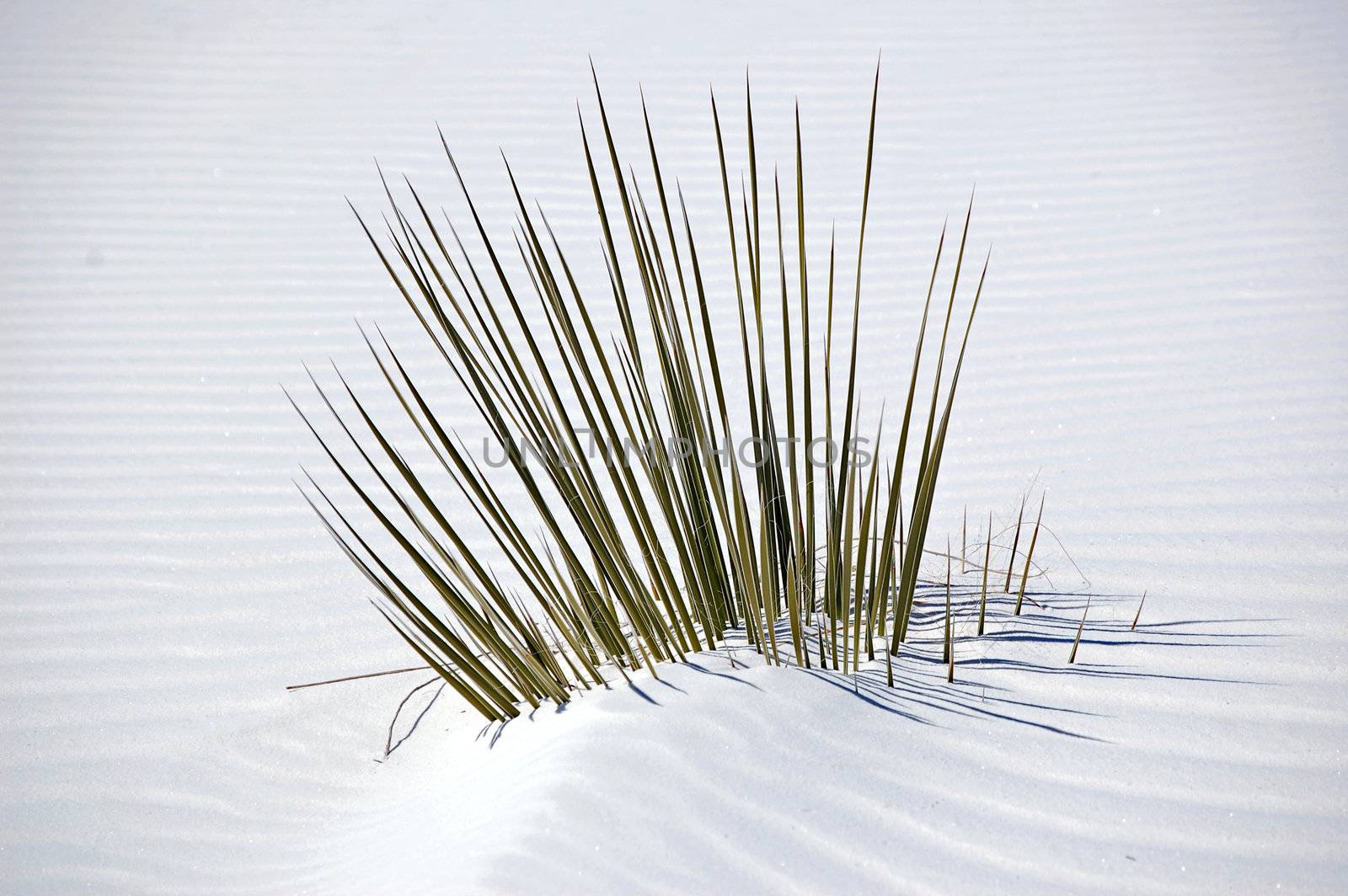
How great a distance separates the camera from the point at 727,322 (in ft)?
13.2

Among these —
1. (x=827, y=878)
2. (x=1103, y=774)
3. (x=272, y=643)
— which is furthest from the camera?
(x=272, y=643)

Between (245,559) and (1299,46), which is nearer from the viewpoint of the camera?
(245,559)

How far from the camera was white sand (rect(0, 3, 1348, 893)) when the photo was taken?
1.32 meters

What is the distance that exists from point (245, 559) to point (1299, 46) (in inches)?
225

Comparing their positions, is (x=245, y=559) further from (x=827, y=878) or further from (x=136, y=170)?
(x=136, y=170)

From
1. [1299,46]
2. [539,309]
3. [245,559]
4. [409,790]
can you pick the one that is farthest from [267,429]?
[1299,46]

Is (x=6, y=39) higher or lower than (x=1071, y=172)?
lower

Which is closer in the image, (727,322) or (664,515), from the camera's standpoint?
(664,515)

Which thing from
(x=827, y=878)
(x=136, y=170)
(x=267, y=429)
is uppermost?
(x=136, y=170)

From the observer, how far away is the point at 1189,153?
15.4ft

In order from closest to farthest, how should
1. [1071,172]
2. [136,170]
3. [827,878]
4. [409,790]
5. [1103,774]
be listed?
[827,878]
[1103,774]
[409,790]
[1071,172]
[136,170]

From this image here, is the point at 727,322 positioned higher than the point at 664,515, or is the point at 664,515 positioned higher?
the point at 727,322

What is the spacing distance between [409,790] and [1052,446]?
2.04 m

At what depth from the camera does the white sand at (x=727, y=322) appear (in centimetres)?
132
